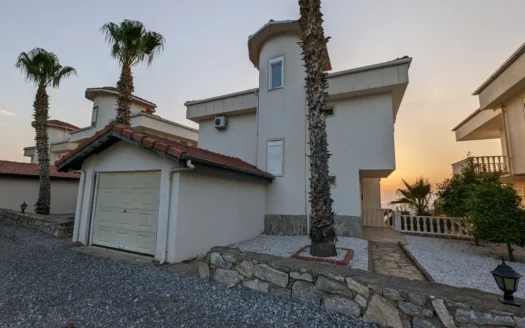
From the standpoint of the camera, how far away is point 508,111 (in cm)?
1196

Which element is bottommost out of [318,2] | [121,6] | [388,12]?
[318,2]

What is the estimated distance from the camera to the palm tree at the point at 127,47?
11766 millimetres

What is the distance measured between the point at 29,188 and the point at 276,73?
17.7m

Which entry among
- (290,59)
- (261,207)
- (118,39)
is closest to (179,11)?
(118,39)

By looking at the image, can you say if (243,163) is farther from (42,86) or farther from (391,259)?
(42,86)

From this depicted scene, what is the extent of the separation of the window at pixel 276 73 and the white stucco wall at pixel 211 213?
512 cm

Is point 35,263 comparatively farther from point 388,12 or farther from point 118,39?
point 388,12

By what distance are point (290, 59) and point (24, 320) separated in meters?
12.0

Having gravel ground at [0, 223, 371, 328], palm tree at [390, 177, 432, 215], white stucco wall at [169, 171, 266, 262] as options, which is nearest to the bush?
palm tree at [390, 177, 432, 215]

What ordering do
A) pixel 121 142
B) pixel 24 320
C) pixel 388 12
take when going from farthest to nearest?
pixel 388 12
pixel 121 142
pixel 24 320

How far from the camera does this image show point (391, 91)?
10297 mm

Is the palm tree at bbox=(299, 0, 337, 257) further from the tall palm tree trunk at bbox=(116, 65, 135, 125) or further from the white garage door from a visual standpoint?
Answer: the tall palm tree trunk at bbox=(116, 65, 135, 125)

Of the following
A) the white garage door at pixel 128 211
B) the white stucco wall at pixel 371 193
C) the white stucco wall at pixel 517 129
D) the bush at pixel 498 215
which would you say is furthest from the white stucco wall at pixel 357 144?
the white garage door at pixel 128 211

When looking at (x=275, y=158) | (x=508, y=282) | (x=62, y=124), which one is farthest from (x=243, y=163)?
(x=62, y=124)
